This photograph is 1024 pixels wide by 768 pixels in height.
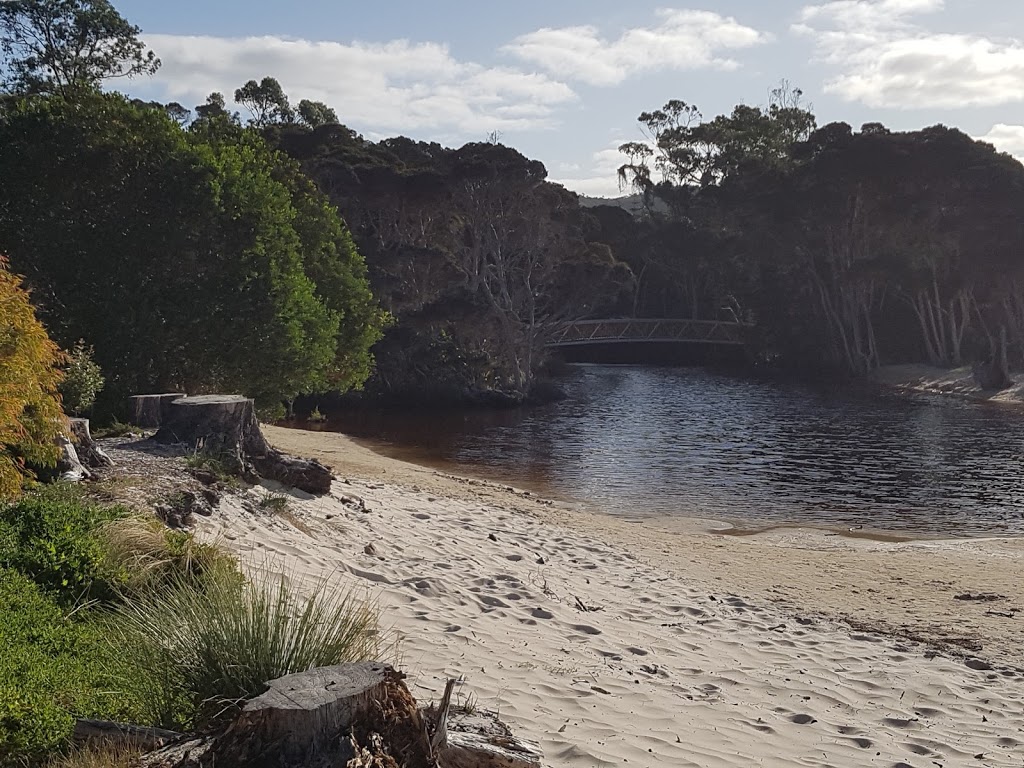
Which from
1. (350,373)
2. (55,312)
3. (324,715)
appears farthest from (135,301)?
(324,715)

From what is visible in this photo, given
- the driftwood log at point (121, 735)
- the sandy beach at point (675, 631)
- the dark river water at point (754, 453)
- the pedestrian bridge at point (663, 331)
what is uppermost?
the pedestrian bridge at point (663, 331)

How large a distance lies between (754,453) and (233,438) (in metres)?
20.8

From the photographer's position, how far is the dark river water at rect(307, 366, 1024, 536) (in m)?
21.2

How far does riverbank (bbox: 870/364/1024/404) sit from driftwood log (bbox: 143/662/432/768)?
153 ft

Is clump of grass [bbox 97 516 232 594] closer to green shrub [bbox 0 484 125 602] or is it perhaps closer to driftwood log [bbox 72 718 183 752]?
green shrub [bbox 0 484 125 602]

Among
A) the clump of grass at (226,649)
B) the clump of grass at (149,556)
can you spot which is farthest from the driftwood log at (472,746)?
the clump of grass at (149,556)

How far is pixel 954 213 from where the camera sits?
5194 centimetres

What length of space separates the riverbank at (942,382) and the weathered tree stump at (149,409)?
4159 cm

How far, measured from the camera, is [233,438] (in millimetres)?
12133

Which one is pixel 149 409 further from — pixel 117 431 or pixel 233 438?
pixel 233 438

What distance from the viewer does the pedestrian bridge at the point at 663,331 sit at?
70088mm

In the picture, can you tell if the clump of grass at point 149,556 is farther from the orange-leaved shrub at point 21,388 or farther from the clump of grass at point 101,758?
the clump of grass at point 101,758

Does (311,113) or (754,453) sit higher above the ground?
(311,113)

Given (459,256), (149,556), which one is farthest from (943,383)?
(149,556)
